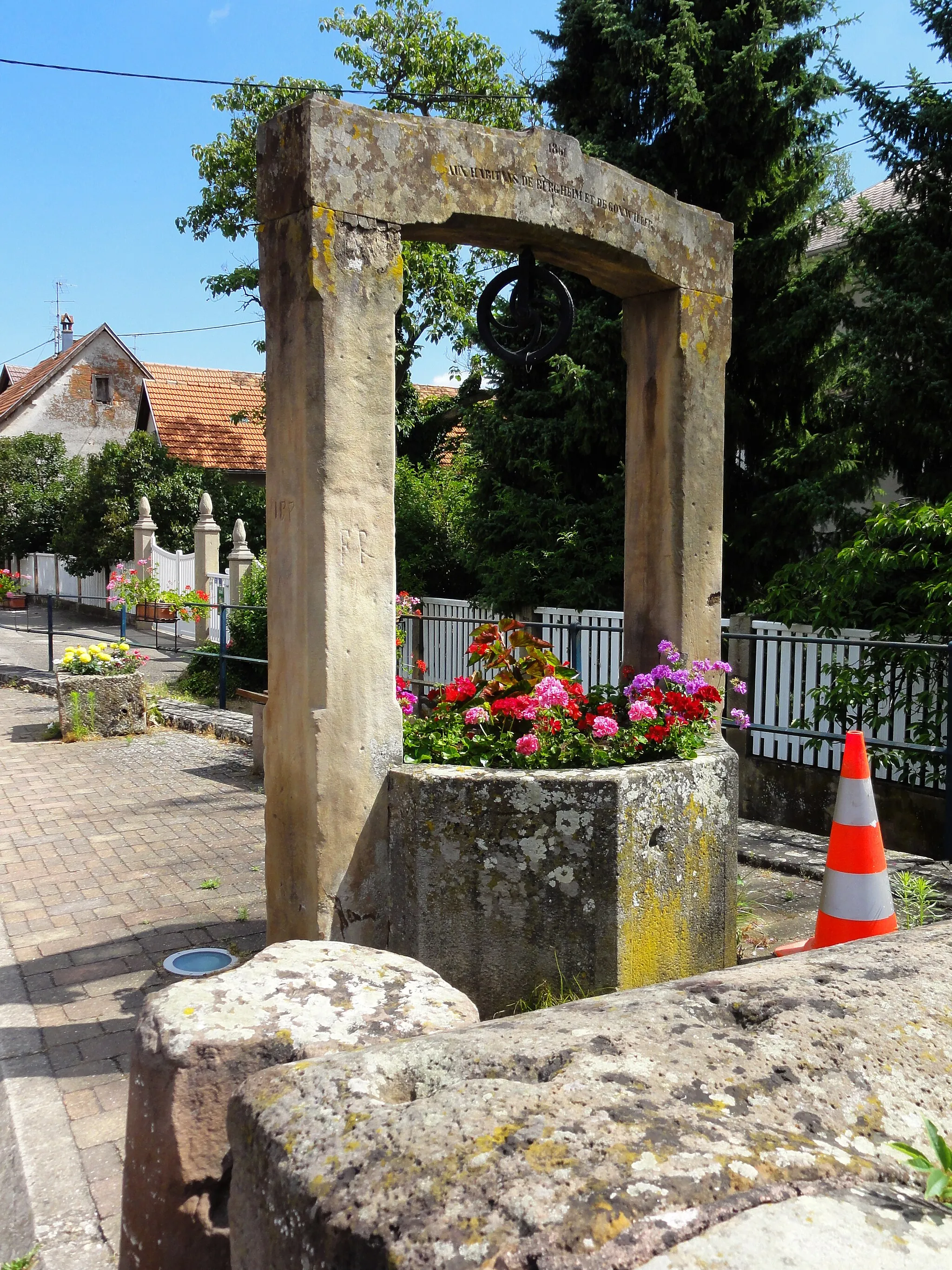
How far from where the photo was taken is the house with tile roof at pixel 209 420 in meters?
26.6

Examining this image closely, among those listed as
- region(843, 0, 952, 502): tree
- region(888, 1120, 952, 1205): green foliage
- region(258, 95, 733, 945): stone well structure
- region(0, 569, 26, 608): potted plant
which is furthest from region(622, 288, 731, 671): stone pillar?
region(0, 569, 26, 608): potted plant

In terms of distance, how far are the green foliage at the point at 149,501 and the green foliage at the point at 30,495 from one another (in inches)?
177

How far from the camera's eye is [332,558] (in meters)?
3.50

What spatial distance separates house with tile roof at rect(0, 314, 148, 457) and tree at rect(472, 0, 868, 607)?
75.5 feet

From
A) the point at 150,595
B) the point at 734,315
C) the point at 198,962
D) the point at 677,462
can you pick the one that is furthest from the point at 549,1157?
the point at 150,595

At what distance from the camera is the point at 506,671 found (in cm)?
416

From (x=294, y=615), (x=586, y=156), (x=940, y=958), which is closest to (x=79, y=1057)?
(x=294, y=615)

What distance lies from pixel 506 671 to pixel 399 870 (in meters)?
0.99

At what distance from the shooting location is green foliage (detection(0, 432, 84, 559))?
1074 inches

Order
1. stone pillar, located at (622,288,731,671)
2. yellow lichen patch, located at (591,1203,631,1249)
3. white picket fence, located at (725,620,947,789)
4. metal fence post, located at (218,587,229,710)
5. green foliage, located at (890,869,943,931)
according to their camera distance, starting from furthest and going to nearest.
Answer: metal fence post, located at (218,587,229,710) → white picket fence, located at (725,620,947,789) → stone pillar, located at (622,288,731,671) → green foliage, located at (890,869,943,931) → yellow lichen patch, located at (591,1203,631,1249)

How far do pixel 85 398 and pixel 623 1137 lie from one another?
34391 millimetres

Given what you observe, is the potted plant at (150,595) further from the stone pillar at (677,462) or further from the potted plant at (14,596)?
the stone pillar at (677,462)

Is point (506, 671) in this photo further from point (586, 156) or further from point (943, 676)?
point (943, 676)

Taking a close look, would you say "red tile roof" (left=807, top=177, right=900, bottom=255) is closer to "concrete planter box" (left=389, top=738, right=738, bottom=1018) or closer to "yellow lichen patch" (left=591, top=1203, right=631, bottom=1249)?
"concrete planter box" (left=389, top=738, right=738, bottom=1018)
